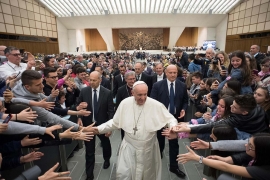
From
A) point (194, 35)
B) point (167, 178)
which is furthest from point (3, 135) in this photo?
point (194, 35)

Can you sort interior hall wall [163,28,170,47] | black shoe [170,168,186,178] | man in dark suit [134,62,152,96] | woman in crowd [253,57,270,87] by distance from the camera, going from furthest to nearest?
interior hall wall [163,28,170,47], man in dark suit [134,62,152,96], woman in crowd [253,57,270,87], black shoe [170,168,186,178]

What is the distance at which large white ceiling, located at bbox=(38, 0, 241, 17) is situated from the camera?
20031 millimetres

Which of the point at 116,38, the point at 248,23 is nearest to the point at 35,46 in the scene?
the point at 116,38

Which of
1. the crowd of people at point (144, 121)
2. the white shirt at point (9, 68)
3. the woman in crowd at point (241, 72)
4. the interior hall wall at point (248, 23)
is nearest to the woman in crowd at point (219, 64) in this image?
the crowd of people at point (144, 121)

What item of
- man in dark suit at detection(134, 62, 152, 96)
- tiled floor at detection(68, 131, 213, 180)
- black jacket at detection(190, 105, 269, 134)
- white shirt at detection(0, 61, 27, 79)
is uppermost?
white shirt at detection(0, 61, 27, 79)

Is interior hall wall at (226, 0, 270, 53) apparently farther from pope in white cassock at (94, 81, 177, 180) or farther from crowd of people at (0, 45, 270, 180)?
pope in white cassock at (94, 81, 177, 180)

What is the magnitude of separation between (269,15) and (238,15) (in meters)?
4.74

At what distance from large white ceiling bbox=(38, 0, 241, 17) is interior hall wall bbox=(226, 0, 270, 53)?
1.34 meters

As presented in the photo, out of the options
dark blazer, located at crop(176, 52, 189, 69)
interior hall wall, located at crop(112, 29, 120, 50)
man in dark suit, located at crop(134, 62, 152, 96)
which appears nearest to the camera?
man in dark suit, located at crop(134, 62, 152, 96)

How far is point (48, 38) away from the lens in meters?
21.3

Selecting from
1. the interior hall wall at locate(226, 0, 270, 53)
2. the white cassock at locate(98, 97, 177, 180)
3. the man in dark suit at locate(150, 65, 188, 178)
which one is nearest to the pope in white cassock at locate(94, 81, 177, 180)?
the white cassock at locate(98, 97, 177, 180)

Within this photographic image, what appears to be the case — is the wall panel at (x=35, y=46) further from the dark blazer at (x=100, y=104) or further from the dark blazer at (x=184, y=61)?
the dark blazer at (x=100, y=104)

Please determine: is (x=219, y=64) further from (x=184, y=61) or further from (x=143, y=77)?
(x=184, y=61)

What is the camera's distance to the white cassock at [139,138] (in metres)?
2.38
